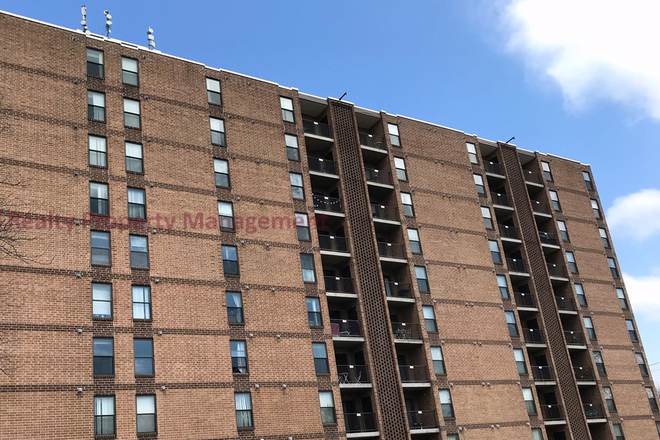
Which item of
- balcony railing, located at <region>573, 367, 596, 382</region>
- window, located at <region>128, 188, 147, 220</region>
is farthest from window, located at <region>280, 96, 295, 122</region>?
balcony railing, located at <region>573, 367, 596, 382</region>

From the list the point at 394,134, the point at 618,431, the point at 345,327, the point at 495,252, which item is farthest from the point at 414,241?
the point at 618,431

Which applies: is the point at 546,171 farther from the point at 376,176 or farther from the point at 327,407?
the point at 327,407

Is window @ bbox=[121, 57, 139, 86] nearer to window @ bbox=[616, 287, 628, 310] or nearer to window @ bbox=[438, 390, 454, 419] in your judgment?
window @ bbox=[438, 390, 454, 419]

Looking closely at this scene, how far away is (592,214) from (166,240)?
37566 mm

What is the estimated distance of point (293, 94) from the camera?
44.1 m

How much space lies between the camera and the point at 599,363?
49.7 m

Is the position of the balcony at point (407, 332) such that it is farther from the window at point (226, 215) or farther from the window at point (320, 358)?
the window at point (226, 215)

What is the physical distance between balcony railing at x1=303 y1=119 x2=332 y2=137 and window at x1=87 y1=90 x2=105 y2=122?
1322 cm

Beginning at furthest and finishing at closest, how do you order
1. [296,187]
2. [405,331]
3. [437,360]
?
[405,331], [437,360], [296,187]

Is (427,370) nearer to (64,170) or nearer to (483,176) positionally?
(483,176)

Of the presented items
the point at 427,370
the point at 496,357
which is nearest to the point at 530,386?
the point at 496,357

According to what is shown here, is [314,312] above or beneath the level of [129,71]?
beneath

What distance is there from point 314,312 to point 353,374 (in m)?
4.20

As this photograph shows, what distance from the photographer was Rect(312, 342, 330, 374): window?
120 feet
